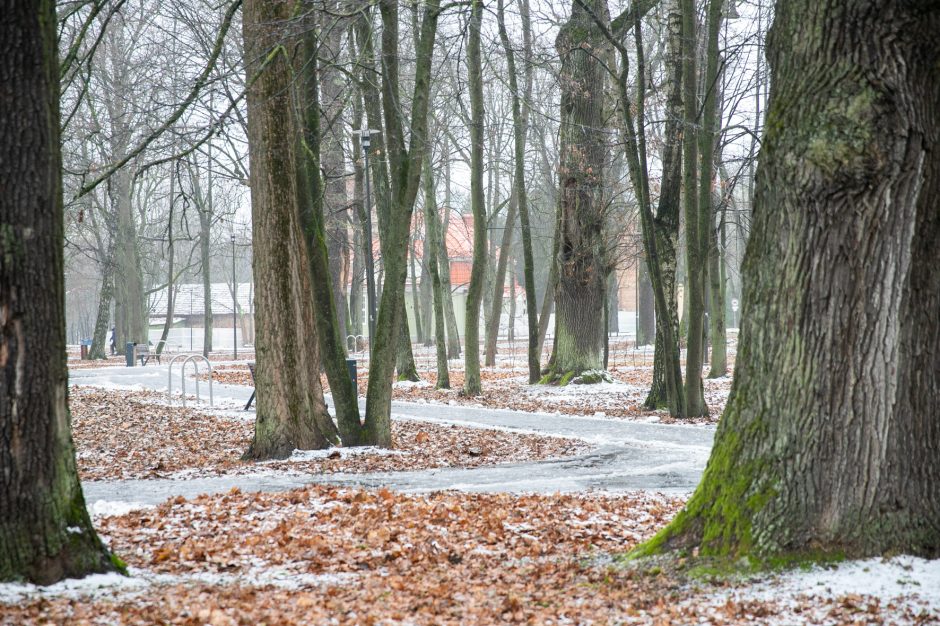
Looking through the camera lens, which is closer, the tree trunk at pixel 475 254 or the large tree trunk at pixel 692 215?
the large tree trunk at pixel 692 215

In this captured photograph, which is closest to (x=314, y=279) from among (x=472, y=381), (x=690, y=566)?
(x=690, y=566)

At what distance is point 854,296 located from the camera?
14.8ft

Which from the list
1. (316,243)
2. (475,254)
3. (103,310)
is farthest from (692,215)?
(103,310)

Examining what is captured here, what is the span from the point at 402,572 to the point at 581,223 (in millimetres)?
15627

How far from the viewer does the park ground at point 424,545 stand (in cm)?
436

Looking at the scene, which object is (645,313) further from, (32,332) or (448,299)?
(32,332)

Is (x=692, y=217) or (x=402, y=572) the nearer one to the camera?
(x=402, y=572)

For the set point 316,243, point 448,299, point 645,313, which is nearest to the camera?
point 316,243

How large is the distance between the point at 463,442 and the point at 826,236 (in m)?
8.70

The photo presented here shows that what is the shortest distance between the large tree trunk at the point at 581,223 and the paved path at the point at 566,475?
20.5 feet

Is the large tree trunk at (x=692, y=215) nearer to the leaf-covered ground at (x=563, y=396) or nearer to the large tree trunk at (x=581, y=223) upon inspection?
the leaf-covered ground at (x=563, y=396)

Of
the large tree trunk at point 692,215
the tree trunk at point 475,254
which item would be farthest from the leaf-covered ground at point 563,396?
the large tree trunk at point 692,215

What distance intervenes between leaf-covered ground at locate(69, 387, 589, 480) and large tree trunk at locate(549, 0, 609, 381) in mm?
7050

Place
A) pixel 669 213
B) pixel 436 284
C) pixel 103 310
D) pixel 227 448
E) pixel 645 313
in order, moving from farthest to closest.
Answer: pixel 645 313, pixel 103 310, pixel 436 284, pixel 669 213, pixel 227 448
